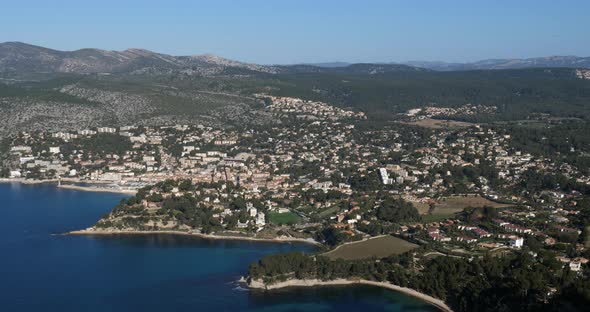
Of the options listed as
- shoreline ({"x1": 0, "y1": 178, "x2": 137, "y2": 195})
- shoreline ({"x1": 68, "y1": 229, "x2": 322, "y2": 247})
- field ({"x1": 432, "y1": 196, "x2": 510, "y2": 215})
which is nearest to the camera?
shoreline ({"x1": 68, "y1": 229, "x2": 322, "y2": 247})

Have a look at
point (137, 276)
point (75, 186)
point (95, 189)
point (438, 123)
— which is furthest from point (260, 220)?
point (438, 123)

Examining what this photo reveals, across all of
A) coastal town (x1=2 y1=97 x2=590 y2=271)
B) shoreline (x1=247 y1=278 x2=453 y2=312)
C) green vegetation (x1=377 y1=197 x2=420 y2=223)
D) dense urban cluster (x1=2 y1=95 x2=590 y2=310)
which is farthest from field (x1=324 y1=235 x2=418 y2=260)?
green vegetation (x1=377 y1=197 x2=420 y2=223)

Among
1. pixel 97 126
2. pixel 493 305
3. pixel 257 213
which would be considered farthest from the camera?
pixel 97 126

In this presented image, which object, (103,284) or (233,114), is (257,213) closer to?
(103,284)

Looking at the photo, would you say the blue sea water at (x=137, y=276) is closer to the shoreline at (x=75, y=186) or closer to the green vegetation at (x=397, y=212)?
the green vegetation at (x=397, y=212)

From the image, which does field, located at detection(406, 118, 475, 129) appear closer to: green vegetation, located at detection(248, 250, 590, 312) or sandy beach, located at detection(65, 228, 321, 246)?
→ sandy beach, located at detection(65, 228, 321, 246)

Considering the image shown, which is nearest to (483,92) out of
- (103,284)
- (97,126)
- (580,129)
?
(580,129)
